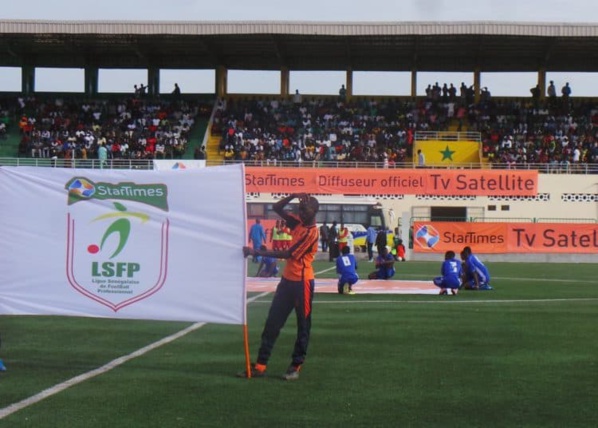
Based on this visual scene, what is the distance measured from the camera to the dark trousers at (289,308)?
37.2ft

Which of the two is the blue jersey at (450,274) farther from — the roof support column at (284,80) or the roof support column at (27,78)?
the roof support column at (27,78)

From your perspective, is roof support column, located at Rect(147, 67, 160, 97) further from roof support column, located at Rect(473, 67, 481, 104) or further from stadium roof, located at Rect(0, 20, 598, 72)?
roof support column, located at Rect(473, 67, 481, 104)

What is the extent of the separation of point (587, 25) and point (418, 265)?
22.1 meters

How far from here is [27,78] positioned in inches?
2525

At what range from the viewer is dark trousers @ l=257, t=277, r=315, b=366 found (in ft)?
37.2

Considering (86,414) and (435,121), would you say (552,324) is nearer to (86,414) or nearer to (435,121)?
(86,414)

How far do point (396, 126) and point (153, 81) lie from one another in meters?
14.5

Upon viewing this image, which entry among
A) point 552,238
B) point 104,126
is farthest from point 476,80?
point 104,126

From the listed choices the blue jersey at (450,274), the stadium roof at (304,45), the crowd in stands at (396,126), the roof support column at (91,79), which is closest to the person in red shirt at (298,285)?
the blue jersey at (450,274)

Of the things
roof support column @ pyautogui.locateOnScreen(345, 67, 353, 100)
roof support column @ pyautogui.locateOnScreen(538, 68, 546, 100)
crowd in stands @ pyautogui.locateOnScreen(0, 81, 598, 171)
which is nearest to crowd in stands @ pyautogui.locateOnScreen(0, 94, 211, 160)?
crowd in stands @ pyautogui.locateOnScreen(0, 81, 598, 171)

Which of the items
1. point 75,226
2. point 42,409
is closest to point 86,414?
point 42,409

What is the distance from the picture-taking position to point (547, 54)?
60.4 m

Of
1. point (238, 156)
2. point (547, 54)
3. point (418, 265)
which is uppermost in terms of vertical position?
point (547, 54)

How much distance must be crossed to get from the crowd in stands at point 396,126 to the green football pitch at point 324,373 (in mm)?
36089
